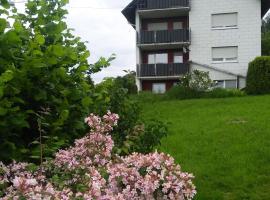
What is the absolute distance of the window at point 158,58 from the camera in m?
36.3

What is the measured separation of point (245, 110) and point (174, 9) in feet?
58.6

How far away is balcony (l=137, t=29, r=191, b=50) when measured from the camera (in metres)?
34.7

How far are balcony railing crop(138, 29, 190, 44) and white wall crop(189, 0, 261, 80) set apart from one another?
0.64m

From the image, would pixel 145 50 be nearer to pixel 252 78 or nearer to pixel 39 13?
pixel 252 78

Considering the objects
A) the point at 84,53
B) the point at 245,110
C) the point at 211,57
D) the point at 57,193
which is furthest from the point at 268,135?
the point at 211,57

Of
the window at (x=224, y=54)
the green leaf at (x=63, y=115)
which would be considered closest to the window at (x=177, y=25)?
the window at (x=224, y=54)

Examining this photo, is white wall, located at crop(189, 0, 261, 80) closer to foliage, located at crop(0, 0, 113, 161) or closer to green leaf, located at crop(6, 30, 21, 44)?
foliage, located at crop(0, 0, 113, 161)

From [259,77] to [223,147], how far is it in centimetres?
1569

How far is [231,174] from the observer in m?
9.20

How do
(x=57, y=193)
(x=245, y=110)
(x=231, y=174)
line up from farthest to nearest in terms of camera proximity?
(x=245, y=110), (x=231, y=174), (x=57, y=193)

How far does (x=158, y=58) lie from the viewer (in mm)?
36500

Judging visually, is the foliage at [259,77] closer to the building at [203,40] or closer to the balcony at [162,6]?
the building at [203,40]

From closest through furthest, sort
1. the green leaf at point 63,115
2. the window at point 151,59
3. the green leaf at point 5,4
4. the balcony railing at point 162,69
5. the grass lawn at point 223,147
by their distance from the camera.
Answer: the green leaf at point 63,115, the green leaf at point 5,4, the grass lawn at point 223,147, the balcony railing at point 162,69, the window at point 151,59

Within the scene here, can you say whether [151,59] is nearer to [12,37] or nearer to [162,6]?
[162,6]
